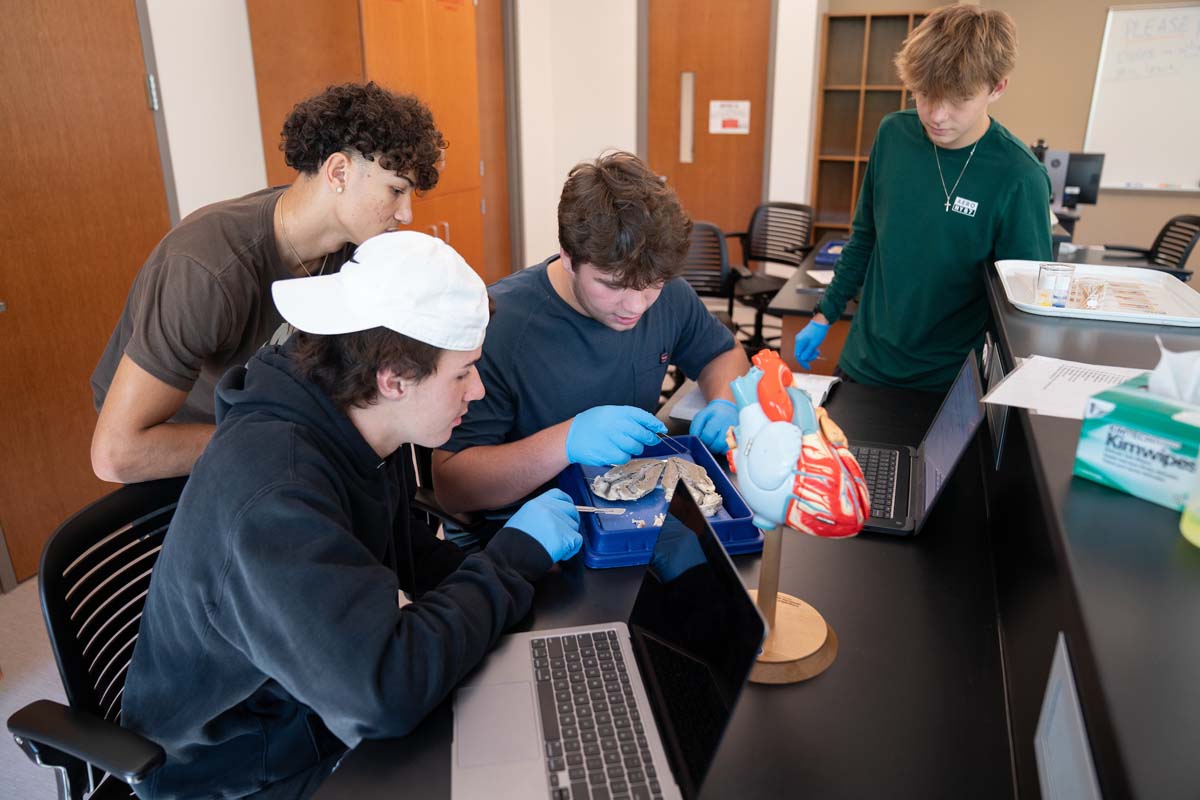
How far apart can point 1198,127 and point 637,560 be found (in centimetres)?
588

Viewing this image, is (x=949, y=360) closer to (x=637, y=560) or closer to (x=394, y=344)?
(x=637, y=560)

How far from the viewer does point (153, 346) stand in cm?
141

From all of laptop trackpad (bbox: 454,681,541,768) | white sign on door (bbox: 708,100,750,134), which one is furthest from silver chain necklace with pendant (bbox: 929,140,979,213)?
white sign on door (bbox: 708,100,750,134)

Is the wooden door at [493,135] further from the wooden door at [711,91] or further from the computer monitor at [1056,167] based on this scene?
the computer monitor at [1056,167]

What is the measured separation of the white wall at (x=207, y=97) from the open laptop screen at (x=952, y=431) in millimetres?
2528

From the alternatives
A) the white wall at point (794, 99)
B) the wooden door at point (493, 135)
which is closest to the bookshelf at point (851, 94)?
the white wall at point (794, 99)

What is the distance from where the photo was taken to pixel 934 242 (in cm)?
193

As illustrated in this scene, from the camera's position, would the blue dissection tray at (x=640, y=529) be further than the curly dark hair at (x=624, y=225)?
No

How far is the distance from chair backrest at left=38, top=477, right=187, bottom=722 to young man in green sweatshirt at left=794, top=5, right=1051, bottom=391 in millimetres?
1633

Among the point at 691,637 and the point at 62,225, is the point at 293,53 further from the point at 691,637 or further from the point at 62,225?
the point at 691,637

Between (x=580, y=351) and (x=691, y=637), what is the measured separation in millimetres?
854

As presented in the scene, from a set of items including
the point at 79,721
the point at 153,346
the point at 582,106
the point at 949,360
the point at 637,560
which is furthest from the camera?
the point at 582,106

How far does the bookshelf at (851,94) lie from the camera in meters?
5.42

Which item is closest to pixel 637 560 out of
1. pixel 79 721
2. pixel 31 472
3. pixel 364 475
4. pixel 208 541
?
pixel 364 475
